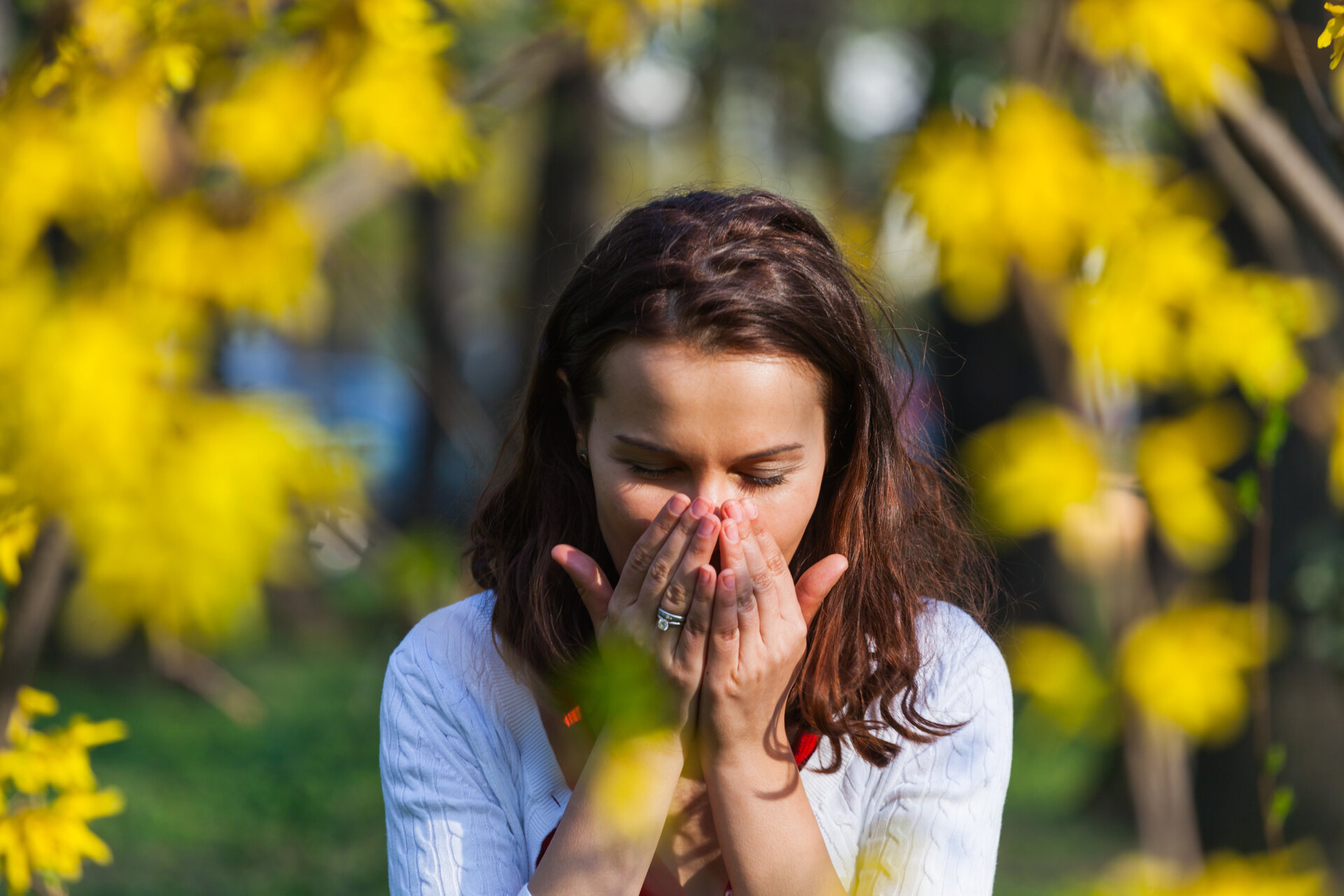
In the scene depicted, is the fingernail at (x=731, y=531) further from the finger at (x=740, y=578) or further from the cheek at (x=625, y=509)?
the cheek at (x=625, y=509)

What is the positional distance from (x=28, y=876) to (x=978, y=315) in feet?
6.80

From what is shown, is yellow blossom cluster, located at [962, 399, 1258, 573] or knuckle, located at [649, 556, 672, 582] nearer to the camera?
knuckle, located at [649, 556, 672, 582]

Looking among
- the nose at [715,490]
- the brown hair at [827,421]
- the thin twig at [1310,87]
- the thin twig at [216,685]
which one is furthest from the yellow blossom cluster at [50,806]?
the thin twig at [216,685]

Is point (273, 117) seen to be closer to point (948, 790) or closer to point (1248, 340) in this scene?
point (948, 790)

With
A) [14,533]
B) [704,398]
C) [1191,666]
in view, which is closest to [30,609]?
[14,533]

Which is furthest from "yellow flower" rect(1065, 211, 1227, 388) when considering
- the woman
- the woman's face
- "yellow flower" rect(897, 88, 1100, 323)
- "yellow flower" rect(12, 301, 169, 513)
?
"yellow flower" rect(12, 301, 169, 513)

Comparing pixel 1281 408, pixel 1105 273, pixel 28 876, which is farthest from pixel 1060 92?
pixel 28 876

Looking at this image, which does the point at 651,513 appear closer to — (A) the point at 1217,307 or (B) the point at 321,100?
(B) the point at 321,100

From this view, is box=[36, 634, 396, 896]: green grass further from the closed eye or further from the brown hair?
the closed eye

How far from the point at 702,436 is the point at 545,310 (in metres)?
0.58

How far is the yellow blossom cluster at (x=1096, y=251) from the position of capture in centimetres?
220

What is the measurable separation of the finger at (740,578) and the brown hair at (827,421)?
21 centimetres

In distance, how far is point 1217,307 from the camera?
2.34 metres

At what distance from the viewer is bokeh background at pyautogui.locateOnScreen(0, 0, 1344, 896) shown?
2029 millimetres
